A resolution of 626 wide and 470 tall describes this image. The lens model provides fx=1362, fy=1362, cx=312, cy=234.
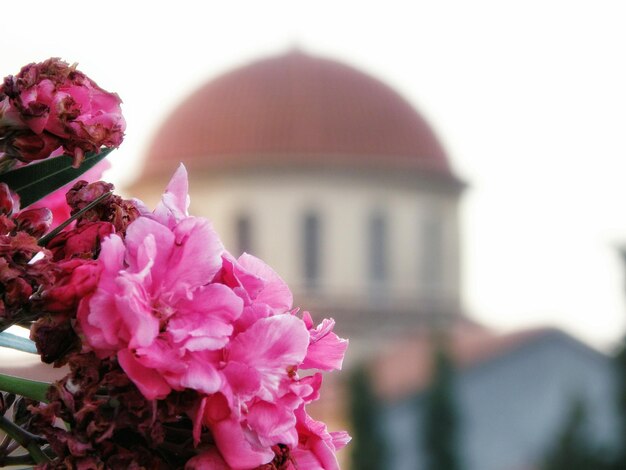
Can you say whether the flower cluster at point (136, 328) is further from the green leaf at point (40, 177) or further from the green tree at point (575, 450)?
the green tree at point (575, 450)

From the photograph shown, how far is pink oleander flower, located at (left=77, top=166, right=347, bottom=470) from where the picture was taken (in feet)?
2.57

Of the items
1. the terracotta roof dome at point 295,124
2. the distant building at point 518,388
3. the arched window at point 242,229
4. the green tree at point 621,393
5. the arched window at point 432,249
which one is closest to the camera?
the green tree at point 621,393

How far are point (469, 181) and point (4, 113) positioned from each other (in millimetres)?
32308

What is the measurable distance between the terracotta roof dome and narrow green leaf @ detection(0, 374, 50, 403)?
3039cm

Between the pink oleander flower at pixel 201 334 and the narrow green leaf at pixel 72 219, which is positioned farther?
the narrow green leaf at pixel 72 219

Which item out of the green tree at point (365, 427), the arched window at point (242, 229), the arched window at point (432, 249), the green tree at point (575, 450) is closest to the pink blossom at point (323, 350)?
the green tree at point (575, 450)

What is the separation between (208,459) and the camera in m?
0.82

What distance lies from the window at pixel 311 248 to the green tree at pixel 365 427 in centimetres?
800

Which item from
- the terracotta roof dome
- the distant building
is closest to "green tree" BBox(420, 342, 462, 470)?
the distant building

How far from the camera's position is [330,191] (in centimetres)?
3116

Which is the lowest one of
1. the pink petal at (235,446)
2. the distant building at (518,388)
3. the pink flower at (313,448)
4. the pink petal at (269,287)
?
the distant building at (518,388)

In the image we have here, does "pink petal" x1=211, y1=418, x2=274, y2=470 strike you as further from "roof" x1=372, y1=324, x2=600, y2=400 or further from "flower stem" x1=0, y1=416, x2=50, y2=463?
"roof" x1=372, y1=324, x2=600, y2=400

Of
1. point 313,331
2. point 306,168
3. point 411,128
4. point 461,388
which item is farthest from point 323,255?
point 313,331

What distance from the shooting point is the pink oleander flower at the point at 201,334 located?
2.57 feet
